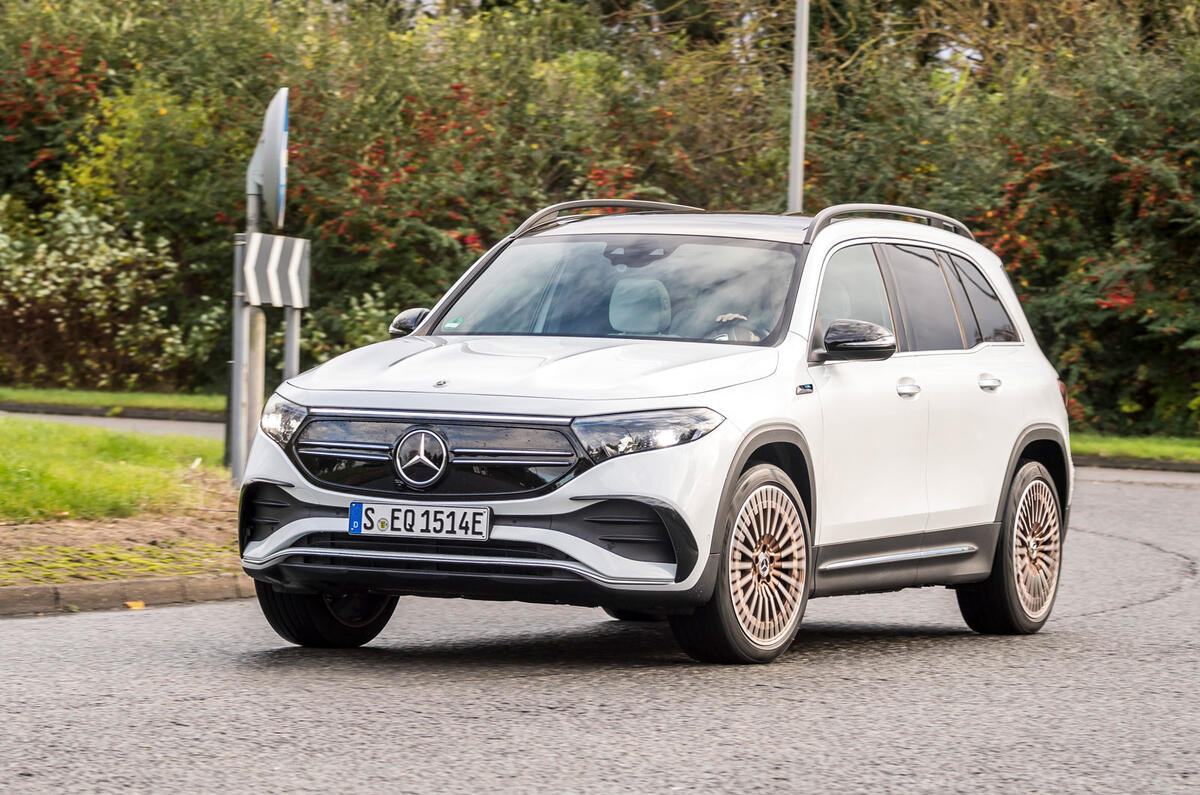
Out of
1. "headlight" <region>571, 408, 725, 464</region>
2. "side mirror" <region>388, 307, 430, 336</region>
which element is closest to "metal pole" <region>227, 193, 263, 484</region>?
"side mirror" <region>388, 307, 430, 336</region>

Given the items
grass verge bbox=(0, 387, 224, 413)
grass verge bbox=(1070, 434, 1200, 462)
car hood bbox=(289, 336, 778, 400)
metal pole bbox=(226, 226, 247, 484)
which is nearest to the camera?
car hood bbox=(289, 336, 778, 400)

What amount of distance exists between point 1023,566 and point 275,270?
6467 millimetres

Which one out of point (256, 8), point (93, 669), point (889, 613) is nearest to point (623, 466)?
point (93, 669)

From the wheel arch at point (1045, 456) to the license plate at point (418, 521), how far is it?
3.24 m

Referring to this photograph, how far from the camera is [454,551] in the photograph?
666 cm

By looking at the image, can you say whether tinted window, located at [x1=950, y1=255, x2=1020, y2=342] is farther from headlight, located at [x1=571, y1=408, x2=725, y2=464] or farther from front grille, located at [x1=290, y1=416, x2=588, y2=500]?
front grille, located at [x1=290, y1=416, x2=588, y2=500]

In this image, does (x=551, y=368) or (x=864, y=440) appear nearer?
(x=551, y=368)

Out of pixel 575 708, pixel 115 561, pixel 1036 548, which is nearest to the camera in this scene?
pixel 575 708

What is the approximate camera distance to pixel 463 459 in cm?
664

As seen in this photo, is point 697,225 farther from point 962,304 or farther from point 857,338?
point 962,304

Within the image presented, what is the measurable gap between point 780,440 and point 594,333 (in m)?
1.01

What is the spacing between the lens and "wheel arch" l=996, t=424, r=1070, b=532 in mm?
8914

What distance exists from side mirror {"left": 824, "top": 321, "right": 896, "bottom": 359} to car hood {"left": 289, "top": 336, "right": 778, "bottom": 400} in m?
0.32

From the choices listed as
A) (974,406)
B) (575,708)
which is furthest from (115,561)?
(974,406)
